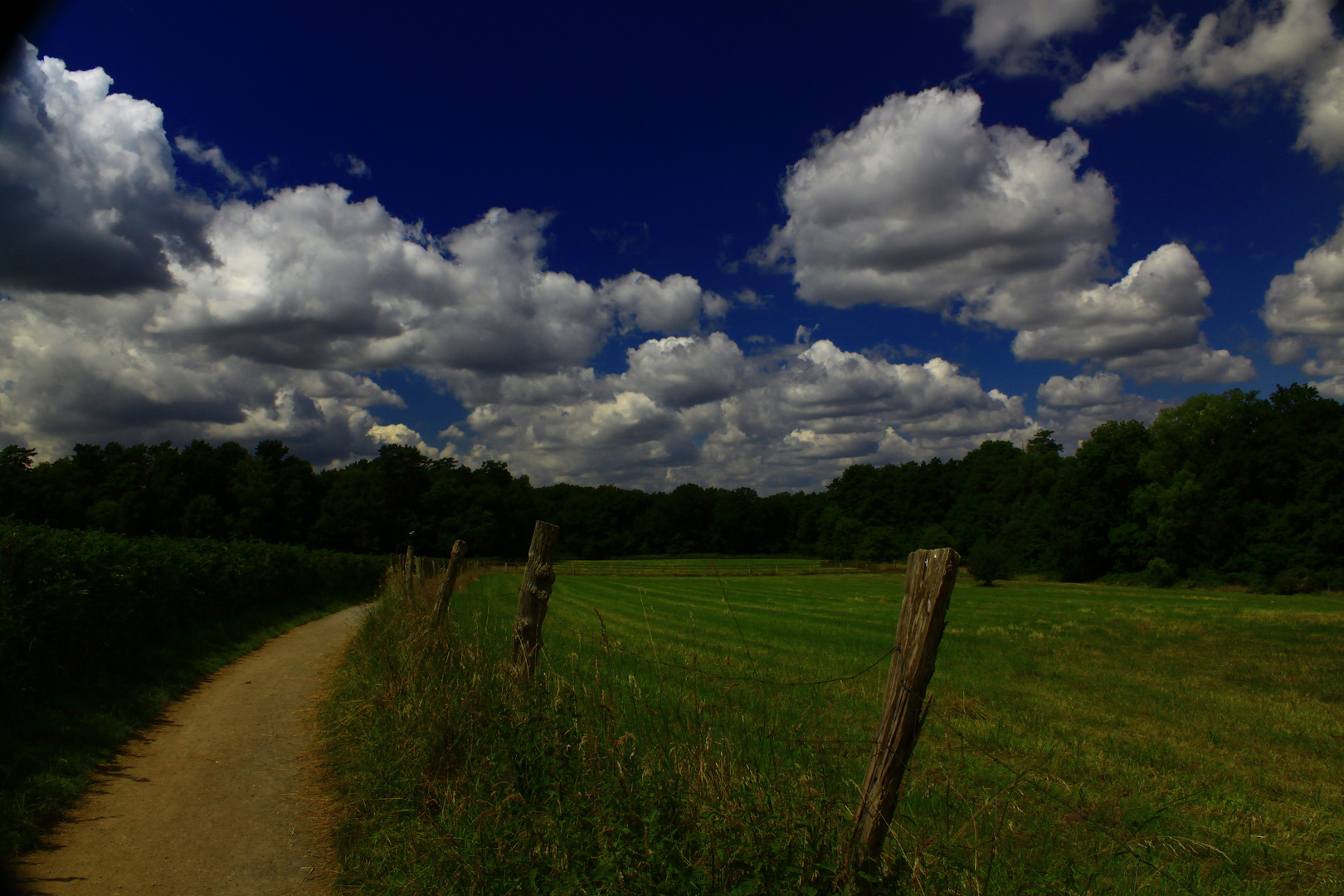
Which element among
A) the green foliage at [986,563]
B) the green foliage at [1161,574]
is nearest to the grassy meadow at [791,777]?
the green foliage at [986,563]

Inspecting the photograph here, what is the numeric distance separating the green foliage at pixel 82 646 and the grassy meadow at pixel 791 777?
7.08 feet

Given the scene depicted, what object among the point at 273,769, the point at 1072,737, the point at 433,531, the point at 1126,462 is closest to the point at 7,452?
the point at 433,531

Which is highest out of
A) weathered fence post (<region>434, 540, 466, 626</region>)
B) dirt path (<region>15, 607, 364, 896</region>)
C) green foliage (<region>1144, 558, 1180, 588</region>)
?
weathered fence post (<region>434, 540, 466, 626</region>)

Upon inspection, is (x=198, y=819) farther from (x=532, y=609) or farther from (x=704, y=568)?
(x=704, y=568)

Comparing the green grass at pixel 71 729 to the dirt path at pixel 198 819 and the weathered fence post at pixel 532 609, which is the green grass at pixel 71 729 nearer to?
the dirt path at pixel 198 819

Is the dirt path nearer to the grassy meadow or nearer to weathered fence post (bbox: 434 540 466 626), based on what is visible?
the grassy meadow

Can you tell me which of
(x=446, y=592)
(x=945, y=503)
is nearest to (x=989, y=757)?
(x=446, y=592)

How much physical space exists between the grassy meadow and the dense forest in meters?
31.6

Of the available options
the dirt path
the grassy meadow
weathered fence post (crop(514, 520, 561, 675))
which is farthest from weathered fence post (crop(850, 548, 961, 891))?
the dirt path

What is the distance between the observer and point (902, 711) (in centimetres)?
314

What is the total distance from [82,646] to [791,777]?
9.70 m

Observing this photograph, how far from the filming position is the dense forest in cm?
5522

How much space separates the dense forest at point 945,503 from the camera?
181ft

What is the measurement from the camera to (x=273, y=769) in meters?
6.74
